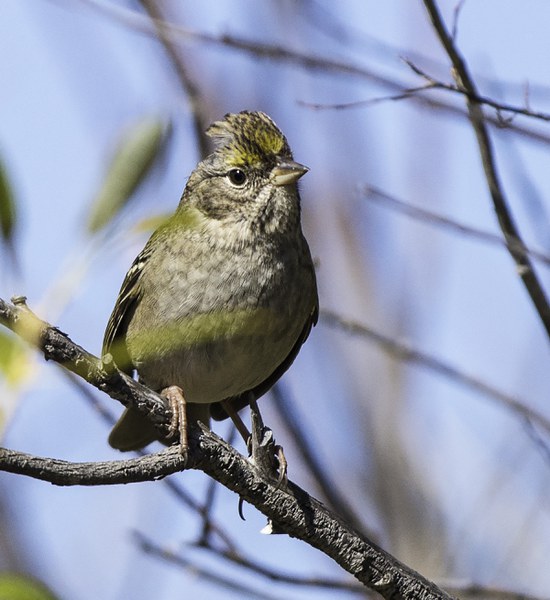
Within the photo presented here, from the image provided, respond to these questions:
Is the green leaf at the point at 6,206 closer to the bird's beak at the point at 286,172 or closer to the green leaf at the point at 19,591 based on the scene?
the green leaf at the point at 19,591

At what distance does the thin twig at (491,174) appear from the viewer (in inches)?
126

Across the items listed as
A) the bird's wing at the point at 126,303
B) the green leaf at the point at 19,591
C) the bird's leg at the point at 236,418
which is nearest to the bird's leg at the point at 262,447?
the bird's wing at the point at 126,303

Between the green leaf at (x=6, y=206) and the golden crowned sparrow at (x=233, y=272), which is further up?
the golden crowned sparrow at (x=233, y=272)

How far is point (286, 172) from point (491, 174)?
1.23m

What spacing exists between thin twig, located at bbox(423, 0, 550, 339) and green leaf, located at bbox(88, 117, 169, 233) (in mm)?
2256

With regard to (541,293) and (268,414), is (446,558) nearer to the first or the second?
(268,414)

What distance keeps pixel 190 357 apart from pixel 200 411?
92cm

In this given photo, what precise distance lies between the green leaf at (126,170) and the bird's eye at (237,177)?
3.47 m

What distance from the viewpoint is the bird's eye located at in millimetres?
4562

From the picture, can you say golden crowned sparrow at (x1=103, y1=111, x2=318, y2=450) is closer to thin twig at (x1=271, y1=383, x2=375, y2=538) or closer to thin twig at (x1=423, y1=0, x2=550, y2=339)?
thin twig at (x1=271, y1=383, x2=375, y2=538)

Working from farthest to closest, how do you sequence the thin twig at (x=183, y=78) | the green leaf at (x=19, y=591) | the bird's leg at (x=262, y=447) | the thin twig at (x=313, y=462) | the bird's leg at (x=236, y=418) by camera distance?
the bird's leg at (x=236, y=418), the thin twig at (x=183, y=78), the thin twig at (x=313, y=462), the bird's leg at (x=262, y=447), the green leaf at (x=19, y=591)

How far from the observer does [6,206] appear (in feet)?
2.97

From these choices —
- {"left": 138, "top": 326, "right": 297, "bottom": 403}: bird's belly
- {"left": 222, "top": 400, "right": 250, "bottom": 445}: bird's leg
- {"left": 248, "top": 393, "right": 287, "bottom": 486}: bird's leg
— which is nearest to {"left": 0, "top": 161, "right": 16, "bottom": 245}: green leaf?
{"left": 248, "top": 393, "right": 287, "bottom": 486}: bird's leg

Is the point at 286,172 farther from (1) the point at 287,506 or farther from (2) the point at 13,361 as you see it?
(2) the point at 13,361
